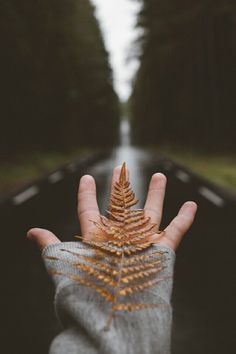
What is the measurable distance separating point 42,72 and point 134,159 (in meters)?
8.82

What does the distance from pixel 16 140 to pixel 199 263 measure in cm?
2451

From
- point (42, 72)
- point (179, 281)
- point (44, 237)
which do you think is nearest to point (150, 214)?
point (44, 237)

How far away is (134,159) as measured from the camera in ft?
107

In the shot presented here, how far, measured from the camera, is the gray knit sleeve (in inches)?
36.8

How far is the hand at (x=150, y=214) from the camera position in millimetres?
1267

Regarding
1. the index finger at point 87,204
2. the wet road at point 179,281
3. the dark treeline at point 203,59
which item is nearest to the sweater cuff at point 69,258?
the index finger at point 87,204

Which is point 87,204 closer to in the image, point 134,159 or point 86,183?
point 86,183

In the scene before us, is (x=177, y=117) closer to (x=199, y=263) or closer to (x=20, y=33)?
(x=20, y=33)

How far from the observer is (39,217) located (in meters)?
9.90

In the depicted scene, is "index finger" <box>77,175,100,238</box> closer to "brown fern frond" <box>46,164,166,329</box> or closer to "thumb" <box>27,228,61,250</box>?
"thumb" <box>27,228,61,250</box>

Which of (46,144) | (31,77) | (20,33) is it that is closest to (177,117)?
(46,144)

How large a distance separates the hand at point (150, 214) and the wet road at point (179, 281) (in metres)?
2.80

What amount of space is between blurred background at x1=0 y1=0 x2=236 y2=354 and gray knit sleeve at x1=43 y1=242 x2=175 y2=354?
121 inches

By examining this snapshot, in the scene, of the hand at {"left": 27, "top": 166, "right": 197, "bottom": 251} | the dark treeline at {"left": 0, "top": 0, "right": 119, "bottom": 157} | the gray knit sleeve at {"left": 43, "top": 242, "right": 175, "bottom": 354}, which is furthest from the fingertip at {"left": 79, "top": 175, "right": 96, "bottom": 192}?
the dark treeline at {"left": 0, "top": 0, "right": 119, "bottom": 157}
